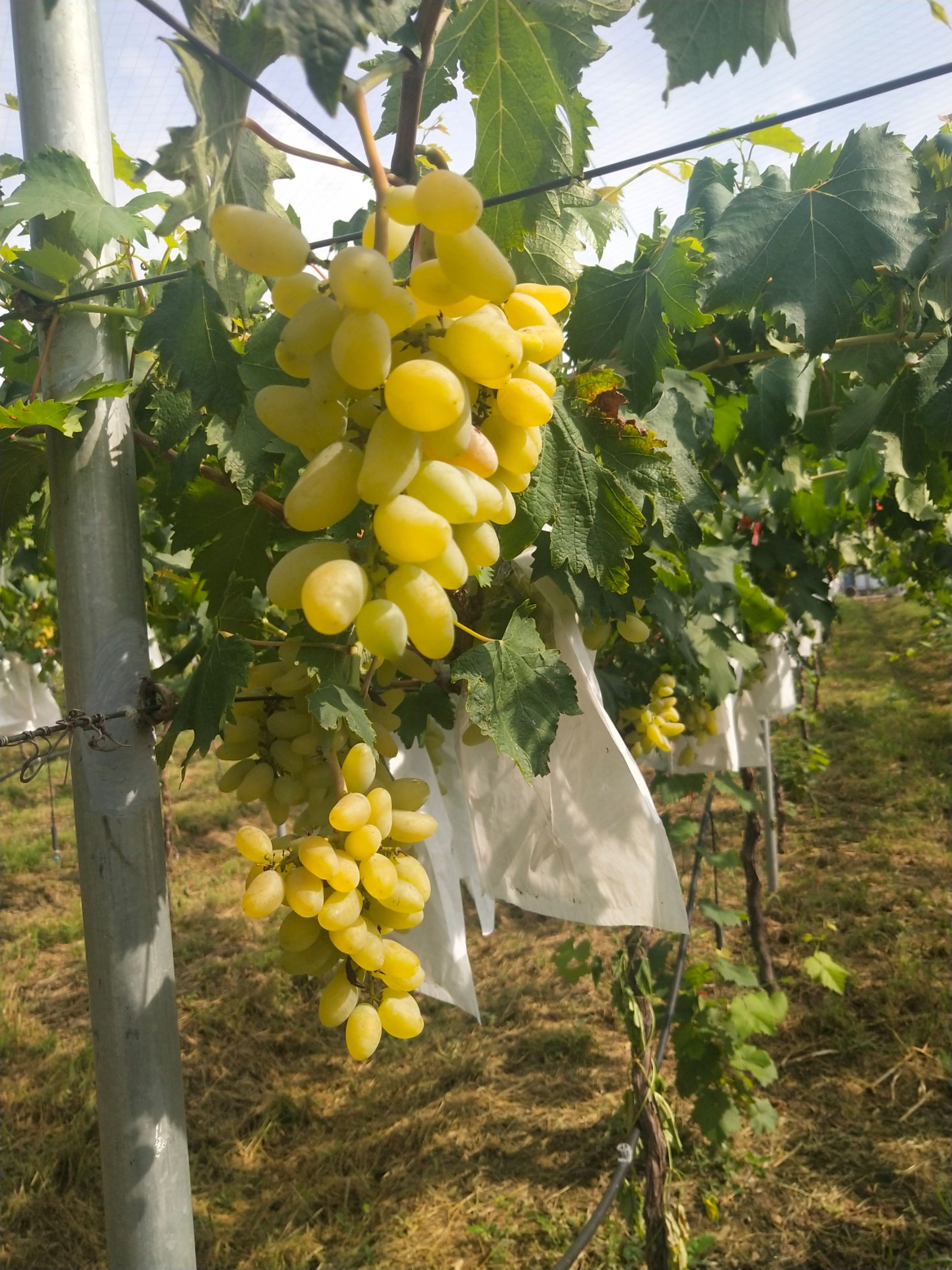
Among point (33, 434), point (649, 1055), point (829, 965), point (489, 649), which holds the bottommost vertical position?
point (829, 965)

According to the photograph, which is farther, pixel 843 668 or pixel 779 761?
pixel 843 668

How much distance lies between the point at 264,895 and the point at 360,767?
14 cm

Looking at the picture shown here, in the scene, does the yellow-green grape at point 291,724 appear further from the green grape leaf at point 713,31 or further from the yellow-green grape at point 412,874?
the green grape leaf at point 713,31

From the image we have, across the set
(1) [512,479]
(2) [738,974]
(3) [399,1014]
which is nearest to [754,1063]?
(2) [738,974]

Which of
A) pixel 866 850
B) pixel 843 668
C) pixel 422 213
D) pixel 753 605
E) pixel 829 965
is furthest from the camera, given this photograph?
pixel 843 668

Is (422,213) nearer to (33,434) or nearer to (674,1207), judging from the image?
(33,434)

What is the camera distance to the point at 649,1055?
2.35 m

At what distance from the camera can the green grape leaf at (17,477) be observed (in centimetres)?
111

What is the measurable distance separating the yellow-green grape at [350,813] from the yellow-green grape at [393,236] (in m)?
0.47

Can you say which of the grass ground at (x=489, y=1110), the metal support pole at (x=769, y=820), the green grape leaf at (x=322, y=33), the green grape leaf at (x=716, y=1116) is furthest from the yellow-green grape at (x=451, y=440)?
the metal support pole at (x=769, y=820)

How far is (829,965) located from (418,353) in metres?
3.64

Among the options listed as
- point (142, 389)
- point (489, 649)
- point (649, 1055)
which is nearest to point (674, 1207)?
point (649, 1055)

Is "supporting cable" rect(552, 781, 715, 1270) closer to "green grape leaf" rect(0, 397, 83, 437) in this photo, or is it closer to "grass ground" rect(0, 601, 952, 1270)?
"grass ground" rect(0, 601, 952, 1270)

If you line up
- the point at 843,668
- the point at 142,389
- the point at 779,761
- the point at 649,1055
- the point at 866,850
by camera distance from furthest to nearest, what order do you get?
the point at 843,668
the point at 779,761
the point at 866,850
the point at 649,1055
the point at 142,389
